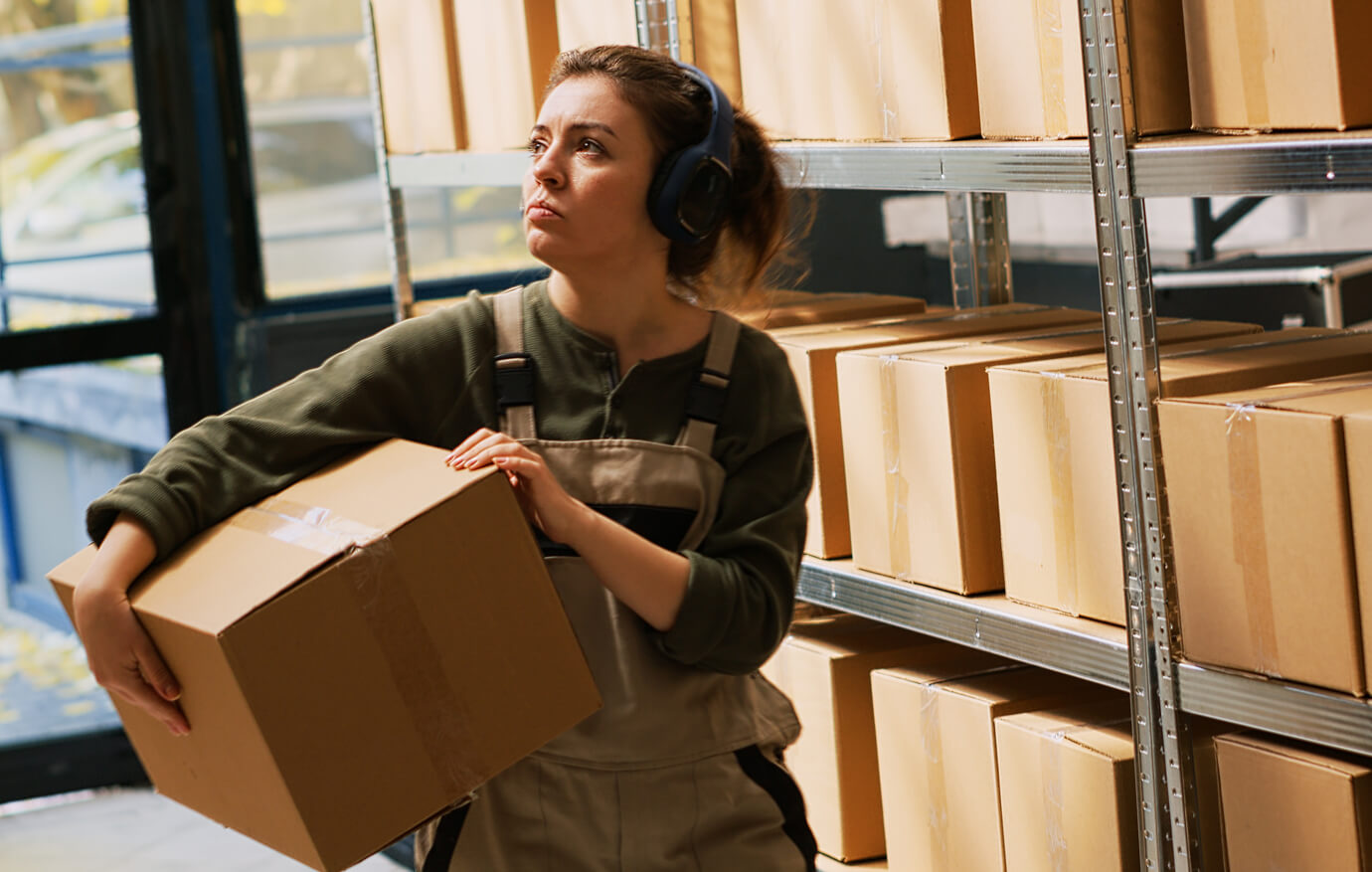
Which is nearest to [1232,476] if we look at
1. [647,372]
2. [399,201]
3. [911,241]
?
[647,372]

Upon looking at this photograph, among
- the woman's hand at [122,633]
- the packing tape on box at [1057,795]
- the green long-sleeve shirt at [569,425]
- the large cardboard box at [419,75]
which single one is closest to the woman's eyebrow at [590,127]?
the green long-sleeve shirt at [569,425]

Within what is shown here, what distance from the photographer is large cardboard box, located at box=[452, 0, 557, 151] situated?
239 cm

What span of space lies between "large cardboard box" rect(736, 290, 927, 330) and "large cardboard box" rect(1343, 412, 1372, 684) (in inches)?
40.0

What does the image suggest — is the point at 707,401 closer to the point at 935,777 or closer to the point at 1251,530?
the point at 1251,530

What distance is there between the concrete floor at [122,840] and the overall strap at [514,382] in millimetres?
1832

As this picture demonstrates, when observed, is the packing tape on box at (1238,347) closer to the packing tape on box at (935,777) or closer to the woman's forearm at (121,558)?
the packing tape on box at (935,777)

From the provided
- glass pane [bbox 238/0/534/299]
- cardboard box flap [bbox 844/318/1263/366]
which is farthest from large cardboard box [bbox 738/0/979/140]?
glass pane [bbox 238/0/534/299]

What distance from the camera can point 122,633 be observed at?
1.22 m

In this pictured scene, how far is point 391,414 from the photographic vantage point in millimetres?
1419

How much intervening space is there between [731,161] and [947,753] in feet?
2.68

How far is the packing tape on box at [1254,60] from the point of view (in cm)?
141

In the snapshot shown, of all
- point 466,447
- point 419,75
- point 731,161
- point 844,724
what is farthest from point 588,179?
point 419,75

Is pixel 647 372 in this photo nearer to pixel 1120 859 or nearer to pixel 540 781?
pixel 540 781

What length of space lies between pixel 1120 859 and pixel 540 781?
653mm
